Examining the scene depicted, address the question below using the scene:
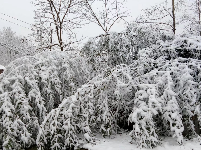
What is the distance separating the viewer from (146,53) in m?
4.59

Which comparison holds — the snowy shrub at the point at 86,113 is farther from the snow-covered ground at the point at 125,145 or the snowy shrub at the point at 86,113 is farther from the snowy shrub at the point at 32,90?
the snowy shrub at the point at 32,90

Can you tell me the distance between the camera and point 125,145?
3506mm

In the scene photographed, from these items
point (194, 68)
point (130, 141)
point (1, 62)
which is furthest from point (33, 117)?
point (1, 62)

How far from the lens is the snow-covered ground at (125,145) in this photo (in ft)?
10.5

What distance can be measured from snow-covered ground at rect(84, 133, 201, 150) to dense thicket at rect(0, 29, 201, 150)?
0.43 ft

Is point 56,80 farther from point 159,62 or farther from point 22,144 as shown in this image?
point 159,62

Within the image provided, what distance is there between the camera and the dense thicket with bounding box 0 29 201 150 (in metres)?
3.42

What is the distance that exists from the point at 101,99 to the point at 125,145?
1055 millimetres

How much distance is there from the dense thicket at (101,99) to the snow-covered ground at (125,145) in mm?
131

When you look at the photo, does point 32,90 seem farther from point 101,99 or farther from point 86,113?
point 101,99

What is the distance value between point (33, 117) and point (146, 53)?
2.93 metres

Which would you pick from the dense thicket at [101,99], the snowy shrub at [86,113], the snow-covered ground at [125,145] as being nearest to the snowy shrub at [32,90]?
the dense thicket at [101,99]

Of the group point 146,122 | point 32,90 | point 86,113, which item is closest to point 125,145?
point 146,122

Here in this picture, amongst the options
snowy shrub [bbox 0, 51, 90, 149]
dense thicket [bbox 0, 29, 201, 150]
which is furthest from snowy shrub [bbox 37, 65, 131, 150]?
snowy shrub [bbox 0, 51, 90, 149]
